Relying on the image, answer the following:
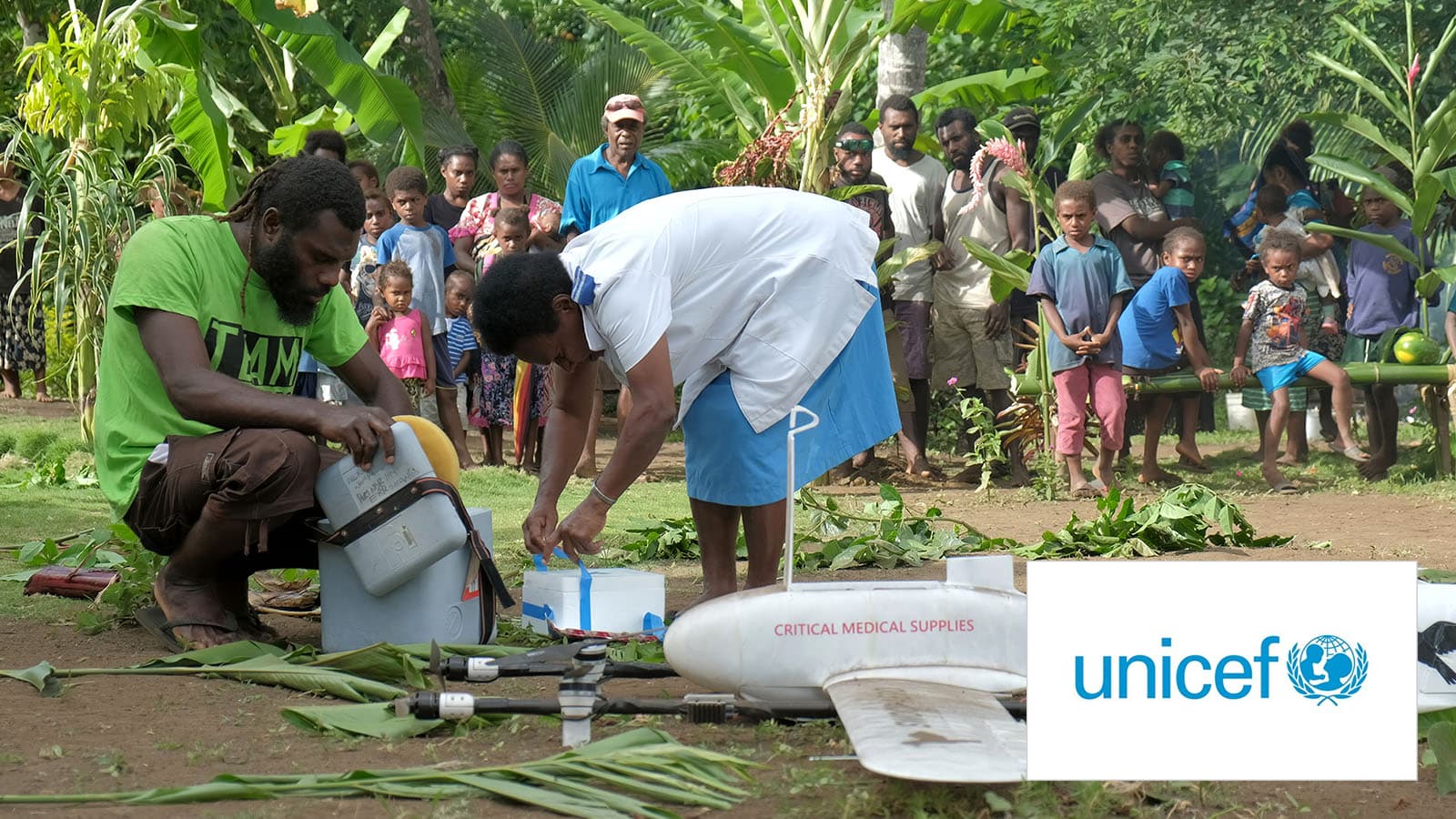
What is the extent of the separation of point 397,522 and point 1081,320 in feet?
17.0

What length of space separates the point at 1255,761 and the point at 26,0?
38.5 ft

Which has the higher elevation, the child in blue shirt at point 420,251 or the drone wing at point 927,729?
the child in blue shirt at point 420,251

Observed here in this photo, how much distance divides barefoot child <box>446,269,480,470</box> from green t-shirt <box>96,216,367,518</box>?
16.0 feet

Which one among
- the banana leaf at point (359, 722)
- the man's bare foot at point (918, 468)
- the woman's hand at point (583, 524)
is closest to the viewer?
the banana leaf at point (359, 722)

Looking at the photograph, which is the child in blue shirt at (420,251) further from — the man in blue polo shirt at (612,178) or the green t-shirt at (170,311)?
the green t-shirt at (170,311)

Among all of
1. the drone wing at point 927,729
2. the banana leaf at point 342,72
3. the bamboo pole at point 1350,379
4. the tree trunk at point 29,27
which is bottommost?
the drone wing at point 927,729

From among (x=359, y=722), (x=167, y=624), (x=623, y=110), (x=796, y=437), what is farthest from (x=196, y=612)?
Result: (x=623, y=110)

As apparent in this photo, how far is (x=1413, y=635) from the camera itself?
2.51 m

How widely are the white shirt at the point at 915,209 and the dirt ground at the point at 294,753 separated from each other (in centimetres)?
524

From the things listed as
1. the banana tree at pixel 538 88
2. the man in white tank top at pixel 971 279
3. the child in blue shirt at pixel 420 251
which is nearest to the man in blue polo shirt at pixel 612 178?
the child in blue shirt at pixel 420 251

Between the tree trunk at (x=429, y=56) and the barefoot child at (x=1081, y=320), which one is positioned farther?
the tree trunk at (x=429, y=56)

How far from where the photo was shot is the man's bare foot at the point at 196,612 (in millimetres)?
4184

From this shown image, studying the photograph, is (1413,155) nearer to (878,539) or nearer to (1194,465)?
(1194,465)

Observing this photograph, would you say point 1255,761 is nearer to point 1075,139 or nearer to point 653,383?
point 653,383
